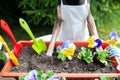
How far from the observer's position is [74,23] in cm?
120

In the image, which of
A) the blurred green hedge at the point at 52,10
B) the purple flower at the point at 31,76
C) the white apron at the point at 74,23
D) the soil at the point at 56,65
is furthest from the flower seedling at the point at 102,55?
the blurred green hedge at the point at 52,10

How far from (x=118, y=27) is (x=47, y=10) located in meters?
0.77

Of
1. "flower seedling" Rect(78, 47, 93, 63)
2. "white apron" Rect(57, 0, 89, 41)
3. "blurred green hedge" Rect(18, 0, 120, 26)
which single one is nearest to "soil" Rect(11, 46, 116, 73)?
"flower seedling" Rect(78, 47, 93, 63)

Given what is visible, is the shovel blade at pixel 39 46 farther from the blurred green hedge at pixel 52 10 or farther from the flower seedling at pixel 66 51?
the blurred green hedge at pixel 52 10

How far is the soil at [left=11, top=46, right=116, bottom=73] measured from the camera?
3.46 feet

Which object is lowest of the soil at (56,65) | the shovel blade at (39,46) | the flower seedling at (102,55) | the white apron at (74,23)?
the soil at (56,65)

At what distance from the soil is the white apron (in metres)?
0.13

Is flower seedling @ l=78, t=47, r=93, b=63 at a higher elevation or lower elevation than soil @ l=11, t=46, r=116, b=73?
higher

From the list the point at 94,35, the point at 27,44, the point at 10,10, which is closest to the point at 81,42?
the point at 94,35

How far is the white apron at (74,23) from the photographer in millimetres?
1161

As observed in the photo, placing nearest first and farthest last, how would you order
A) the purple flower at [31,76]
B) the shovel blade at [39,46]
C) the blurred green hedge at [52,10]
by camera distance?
1. the purple flower at [31,76]
2. the shovel blade at [39,46]
3. the blurred green hedge at [52,10]

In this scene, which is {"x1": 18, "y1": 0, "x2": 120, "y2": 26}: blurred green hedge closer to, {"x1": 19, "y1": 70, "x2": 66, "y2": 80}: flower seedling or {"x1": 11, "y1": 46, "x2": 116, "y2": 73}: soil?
{"x1": 11, "y1": 46, "x2": 116, "y2": 73}: soil

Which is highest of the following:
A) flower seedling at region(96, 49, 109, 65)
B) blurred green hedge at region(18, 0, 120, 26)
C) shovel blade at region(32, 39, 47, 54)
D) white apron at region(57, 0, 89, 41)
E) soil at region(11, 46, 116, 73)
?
white apron at region(57, 0, 89, 41)

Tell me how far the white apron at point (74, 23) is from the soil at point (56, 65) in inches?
5.2
